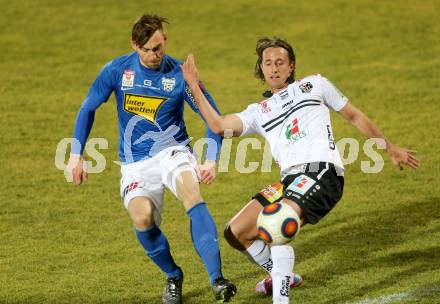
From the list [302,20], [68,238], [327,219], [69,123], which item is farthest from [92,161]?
[302,20]

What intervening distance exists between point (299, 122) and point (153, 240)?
1.42 m

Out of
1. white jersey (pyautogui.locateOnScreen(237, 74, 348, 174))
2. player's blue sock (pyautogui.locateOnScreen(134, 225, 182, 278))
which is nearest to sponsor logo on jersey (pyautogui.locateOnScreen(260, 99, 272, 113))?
white jersey (pyautogui.locateOnScreen(237, 74, 348, 174))

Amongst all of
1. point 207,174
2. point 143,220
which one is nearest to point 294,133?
point 207,174

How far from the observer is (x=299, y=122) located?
7059 millimetres

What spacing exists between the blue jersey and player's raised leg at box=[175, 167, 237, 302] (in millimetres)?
467

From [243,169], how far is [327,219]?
75.8 inches

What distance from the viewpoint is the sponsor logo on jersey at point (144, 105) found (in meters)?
7.68

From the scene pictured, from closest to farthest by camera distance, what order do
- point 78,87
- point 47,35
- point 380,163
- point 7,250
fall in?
1. point 7,250
2. point 380,163
3. point 78,87
4. point 47,35

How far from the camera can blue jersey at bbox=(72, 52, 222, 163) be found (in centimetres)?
767

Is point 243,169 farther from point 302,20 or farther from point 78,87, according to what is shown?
point 302,20

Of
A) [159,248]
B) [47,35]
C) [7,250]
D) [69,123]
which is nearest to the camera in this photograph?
[159,248]

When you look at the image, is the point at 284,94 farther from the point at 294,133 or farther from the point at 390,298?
the point at 390,298

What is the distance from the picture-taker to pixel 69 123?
12.7m

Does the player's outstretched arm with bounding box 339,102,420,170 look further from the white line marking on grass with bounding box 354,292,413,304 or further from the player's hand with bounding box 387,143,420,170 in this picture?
the white line marking on grass with bounding box 354,292,413,304
